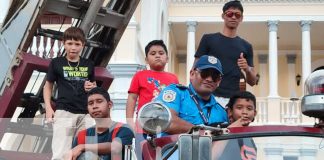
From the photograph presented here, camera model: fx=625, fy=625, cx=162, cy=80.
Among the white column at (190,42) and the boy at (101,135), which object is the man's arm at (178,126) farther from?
the white column at (190,42)

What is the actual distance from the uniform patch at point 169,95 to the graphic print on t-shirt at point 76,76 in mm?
1513

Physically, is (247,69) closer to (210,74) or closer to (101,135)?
(210,74)

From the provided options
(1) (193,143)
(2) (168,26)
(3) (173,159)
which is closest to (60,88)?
(3) (173,159)

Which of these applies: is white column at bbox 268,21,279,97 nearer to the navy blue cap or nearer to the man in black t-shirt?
the man in black t-shirt

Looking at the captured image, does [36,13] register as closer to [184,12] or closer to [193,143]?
[193,143]

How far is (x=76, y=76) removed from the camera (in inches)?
202

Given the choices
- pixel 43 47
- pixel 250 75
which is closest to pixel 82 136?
pixel 250 75

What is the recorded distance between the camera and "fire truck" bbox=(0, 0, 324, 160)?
9.49 feet

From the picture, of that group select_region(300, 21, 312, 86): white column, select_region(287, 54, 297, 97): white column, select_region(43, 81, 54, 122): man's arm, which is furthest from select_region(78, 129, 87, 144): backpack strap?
select_region(287, 54, 297, 97): white column

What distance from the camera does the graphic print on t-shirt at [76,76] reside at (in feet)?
16.7

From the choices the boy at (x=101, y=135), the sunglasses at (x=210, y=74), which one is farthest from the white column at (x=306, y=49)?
the sunglasses at (x=210, y=74)

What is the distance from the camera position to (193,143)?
8.25 feet

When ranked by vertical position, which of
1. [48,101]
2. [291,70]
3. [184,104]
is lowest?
[184,104]

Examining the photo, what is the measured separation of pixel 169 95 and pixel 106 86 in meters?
1.99
